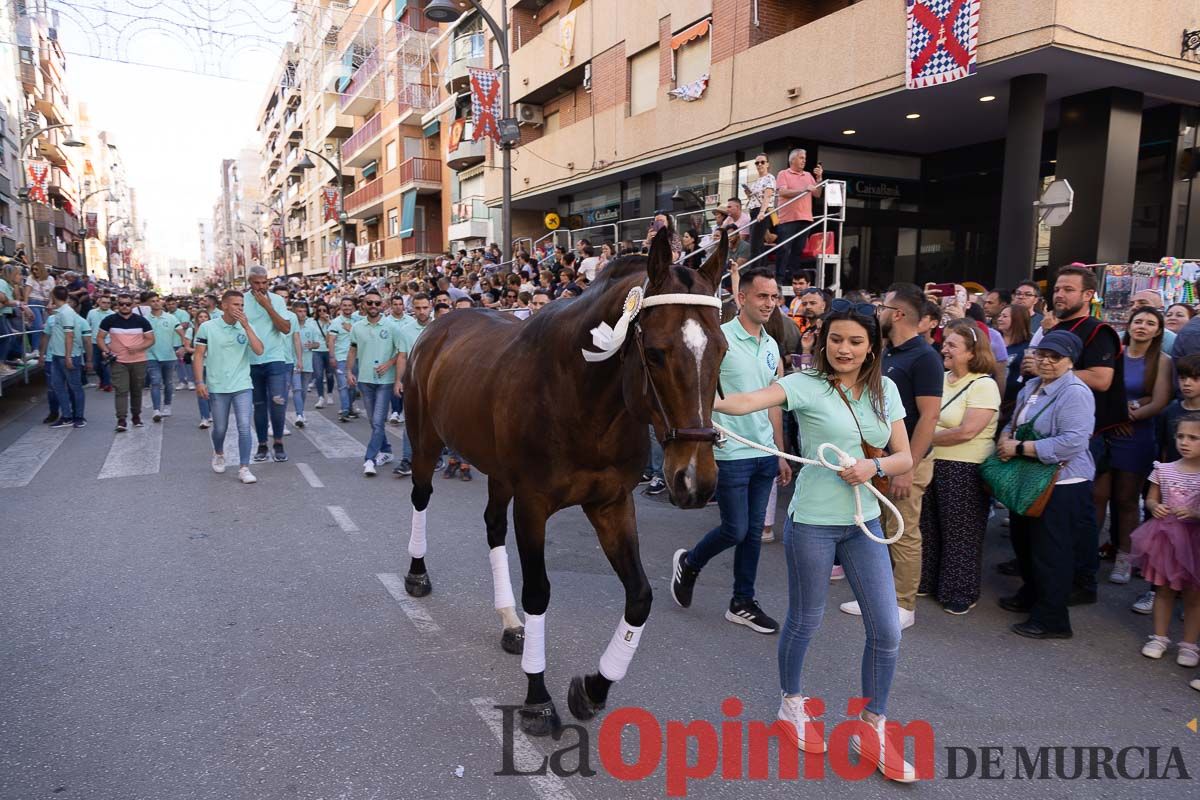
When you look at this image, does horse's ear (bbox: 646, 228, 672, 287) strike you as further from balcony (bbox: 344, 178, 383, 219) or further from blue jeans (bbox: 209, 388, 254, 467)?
balcony (bbox: 344, 178, 383, 219)

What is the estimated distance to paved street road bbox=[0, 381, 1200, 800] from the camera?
289 cm

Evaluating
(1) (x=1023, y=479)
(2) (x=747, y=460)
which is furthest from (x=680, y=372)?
(1) (x=1023, y=479)

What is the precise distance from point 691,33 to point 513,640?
16017mm

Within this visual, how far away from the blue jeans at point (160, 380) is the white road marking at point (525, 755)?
11.6m

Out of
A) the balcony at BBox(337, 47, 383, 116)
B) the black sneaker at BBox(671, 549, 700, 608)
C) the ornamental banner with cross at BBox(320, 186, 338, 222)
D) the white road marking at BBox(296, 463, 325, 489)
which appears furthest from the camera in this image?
the ornamental banner with cross at BBox(320, 186, 338, 222)

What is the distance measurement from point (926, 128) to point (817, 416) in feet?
45.1

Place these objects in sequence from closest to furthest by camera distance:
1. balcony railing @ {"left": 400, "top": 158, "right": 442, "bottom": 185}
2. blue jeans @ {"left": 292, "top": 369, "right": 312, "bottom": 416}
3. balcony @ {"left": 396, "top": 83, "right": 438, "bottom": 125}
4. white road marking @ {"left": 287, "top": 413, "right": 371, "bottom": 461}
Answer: white road marking @ {"left": 287, "top": 413, "right": 371, "bottom": 461}
blue jeans @ {"left": 292, "top": 369, "right": 312, "bottom": 416}
balcony @ {"left": 396, "top": 83, "right": 438, "bottom": 125}
balcony railing @ {"left": 400, "top": 158, "right": 442, "bottom": 185}

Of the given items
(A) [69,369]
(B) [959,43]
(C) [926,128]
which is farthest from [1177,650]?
(A) [69,369]

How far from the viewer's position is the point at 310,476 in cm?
817

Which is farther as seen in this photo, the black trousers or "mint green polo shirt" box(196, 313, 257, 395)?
"mint green polo shirt" box(196, 313, 257, 395)

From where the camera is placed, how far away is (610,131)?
19.5m

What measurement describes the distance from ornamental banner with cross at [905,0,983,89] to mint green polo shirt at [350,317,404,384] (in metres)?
8.85

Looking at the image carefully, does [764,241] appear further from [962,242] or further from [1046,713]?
[1046,713]

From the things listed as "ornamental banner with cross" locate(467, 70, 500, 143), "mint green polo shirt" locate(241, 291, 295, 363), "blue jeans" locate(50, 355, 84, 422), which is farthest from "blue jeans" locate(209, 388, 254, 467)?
"ornamental banner with cross" locate(467, 70, 500, 143)
